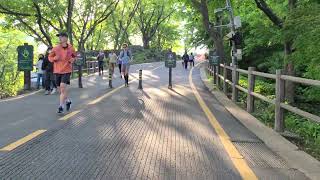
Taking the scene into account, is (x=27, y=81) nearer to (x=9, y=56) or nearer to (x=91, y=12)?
(x=91, y=12)

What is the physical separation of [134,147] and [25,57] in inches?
526

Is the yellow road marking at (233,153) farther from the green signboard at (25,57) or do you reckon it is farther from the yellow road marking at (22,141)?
the green signboard at (25,57)

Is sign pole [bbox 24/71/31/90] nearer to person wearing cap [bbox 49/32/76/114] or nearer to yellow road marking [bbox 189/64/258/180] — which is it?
person wearing cap [bbox 49/32/76/114]

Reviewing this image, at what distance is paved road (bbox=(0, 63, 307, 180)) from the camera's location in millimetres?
5898

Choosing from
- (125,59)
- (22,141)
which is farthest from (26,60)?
(22,141)

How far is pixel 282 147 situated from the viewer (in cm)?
790

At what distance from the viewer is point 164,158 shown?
665 cm

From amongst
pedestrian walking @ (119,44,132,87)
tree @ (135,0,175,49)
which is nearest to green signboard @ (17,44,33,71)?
pedestrian walking @ (119,44,132,87)

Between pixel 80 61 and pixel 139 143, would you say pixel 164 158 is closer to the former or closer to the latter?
pixel 139 143

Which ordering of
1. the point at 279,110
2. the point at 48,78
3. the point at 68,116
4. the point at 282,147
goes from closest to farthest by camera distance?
the point at 282,147 → the point at 279,110 → the point at 68,116 → the point at 48,78

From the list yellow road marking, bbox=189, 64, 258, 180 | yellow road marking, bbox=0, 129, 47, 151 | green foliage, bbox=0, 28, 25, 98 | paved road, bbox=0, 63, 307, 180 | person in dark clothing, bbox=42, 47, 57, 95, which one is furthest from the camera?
green foliage, bbox=0, 28, 25, 98

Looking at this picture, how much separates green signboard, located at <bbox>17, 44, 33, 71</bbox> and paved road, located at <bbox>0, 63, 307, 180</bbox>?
7286 millimetres

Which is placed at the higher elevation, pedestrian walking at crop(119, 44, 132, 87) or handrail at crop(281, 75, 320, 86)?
pedestrian walking at crop(119, 44, 132, 87)

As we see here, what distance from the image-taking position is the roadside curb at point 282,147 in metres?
6.48
